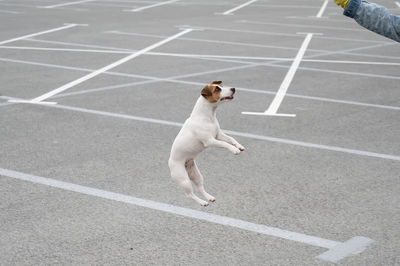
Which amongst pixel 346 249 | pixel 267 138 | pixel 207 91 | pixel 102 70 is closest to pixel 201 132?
pixel 207 91

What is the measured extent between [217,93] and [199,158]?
19.2 feet

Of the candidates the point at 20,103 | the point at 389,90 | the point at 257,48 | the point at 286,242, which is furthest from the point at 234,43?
the point at 286,242

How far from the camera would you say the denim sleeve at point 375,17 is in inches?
75.2

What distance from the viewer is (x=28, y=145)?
8.19 m

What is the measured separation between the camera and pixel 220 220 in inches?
226

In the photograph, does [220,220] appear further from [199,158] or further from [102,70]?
[102,70]

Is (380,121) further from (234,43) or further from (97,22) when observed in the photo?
(97,22)

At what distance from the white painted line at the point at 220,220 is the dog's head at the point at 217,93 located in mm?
3342

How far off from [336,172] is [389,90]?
538cm

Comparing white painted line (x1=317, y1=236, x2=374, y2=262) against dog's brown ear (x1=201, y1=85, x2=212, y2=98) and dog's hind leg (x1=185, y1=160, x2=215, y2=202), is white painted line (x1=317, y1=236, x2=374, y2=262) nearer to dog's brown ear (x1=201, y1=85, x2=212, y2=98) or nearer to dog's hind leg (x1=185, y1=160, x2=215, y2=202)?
dog's hind leg (x1=185, y1=160, x2=215, y2=202)

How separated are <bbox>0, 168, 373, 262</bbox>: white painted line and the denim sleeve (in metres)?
3.29

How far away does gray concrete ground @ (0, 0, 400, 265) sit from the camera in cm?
521

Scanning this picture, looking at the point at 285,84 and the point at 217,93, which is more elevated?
the point at 217,93

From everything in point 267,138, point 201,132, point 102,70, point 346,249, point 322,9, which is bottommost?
point 322,9
